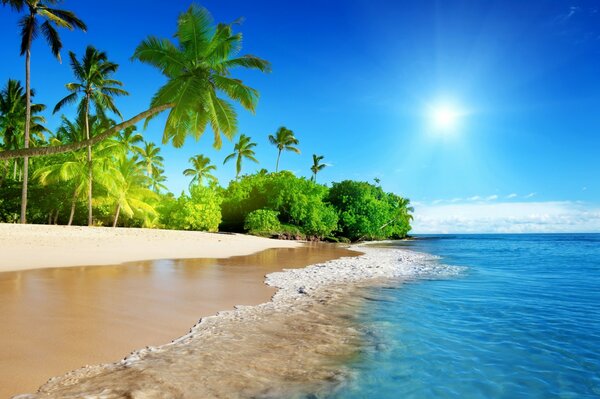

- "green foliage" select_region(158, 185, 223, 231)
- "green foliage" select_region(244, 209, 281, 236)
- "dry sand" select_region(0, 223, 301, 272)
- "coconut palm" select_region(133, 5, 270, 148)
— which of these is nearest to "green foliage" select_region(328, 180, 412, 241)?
"green foliage" select_region(244, 209, 281, 236)

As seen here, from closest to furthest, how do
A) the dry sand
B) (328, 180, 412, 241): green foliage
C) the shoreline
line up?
the shoreline → the dry sand → (328, 180, 412, 241): green foliage

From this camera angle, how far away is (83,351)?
4.14 m

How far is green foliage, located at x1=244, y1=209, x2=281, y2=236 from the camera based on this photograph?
37062 millimetres

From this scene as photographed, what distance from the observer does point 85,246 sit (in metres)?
16.5

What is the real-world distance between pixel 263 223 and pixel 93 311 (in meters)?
31.3

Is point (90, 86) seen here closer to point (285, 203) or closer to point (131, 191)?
point (131, 191)

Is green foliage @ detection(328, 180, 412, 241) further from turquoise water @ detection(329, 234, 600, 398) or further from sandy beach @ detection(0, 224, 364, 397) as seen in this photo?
turquoise water @ detection(329, 234, 600, 398)

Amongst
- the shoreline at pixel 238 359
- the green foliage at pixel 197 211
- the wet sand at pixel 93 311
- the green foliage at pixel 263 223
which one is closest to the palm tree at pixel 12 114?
the green foliage at pixel 197 211

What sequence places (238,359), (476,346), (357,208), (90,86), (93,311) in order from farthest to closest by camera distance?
(357,208), (90,86), (93,311), (476,346), (238,359)

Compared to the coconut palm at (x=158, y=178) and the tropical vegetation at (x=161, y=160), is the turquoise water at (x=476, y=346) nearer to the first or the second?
the tropical vegetation at (x=161, y=160)

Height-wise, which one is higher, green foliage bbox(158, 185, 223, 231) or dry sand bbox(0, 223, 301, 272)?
green foliage bbox(158, 185, 223, 231)

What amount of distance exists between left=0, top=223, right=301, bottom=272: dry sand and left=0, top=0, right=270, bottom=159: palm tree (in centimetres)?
523

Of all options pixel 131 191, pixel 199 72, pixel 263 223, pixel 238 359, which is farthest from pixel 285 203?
pixel 238 359

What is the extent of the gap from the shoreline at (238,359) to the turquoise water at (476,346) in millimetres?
459
